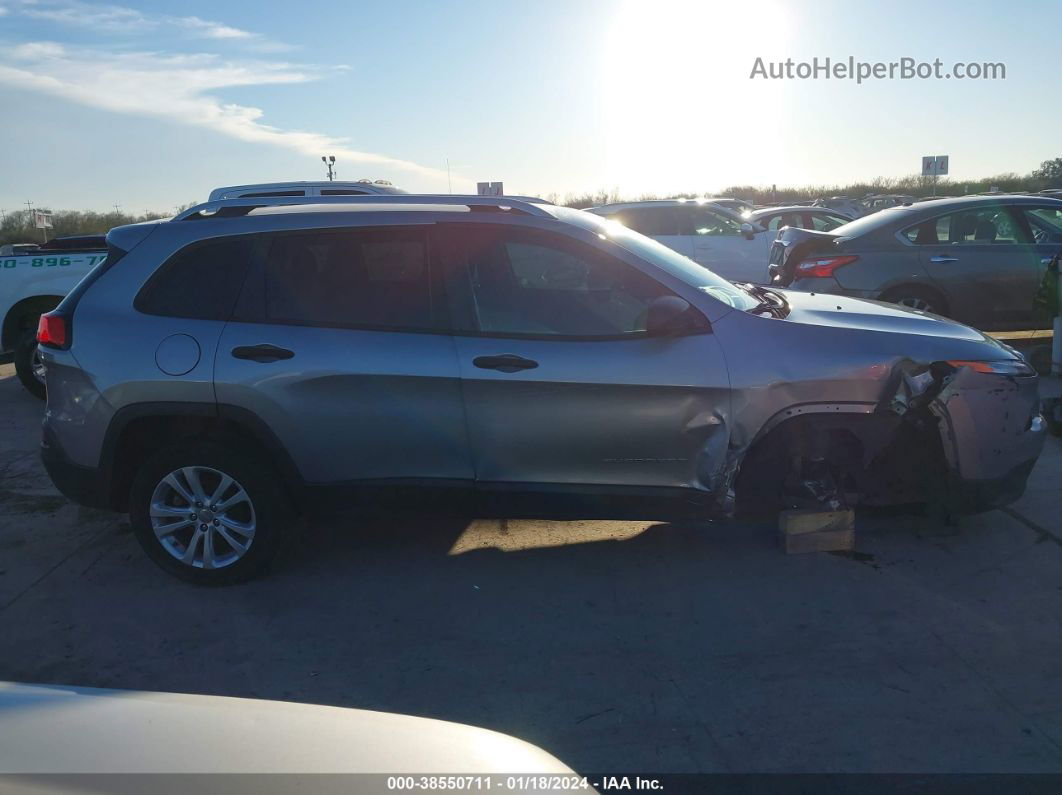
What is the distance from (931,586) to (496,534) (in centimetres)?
231

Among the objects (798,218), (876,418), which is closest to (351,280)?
(876,418)

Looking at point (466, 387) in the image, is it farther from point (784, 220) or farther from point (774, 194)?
point (774, 194)

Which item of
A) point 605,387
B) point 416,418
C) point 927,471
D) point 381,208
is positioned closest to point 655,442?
point 605,387

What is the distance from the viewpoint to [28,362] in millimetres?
9164

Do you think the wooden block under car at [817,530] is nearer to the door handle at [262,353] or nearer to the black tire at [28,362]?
the door handle at [262,353]

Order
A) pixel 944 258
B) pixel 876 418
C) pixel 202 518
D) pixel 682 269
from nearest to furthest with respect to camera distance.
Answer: pixel 876 418
pixel 202 518
pixel 682 269
pixel 944 258

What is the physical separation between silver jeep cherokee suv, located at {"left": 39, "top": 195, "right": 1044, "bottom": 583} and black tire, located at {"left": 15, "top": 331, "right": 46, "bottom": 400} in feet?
15.7

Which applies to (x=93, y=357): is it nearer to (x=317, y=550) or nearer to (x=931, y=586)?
(x=317, y=550)

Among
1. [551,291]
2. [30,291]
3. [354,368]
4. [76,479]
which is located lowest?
[76,479]

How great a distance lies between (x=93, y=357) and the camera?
15.4 feet

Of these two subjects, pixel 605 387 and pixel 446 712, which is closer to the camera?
pixel 446 712

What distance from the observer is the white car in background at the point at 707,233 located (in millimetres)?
13461

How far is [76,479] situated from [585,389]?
2644 millimetres

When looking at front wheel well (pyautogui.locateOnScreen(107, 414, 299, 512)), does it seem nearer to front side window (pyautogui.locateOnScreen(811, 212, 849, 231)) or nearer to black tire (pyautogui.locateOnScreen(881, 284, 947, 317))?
black tire (pyautogui.locateOnScreen(881, 284, 947, 317))
